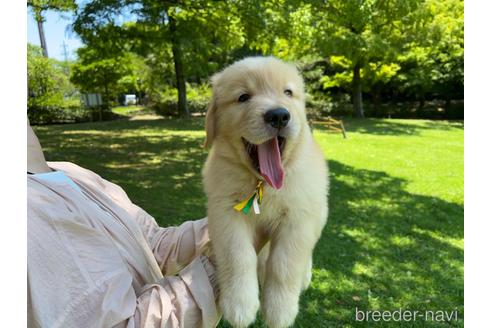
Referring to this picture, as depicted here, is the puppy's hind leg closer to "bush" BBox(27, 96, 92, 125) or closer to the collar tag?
the collar tag

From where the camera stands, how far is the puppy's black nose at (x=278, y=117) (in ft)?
5.57

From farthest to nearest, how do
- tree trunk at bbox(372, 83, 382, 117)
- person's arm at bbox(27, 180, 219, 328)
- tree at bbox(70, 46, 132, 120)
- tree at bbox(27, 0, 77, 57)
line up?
tree trunk at bbox(372, 83, 382, 117) → tree at bbox(70, 46, 132, 120) → tree at bbox(27, 0, 77, 57) → person's arm at bbox(27, 180, 219, 328)

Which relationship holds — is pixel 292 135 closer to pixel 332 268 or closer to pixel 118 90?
pixel 332 268

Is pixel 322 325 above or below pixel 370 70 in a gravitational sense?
below

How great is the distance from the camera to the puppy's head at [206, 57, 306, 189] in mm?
1733

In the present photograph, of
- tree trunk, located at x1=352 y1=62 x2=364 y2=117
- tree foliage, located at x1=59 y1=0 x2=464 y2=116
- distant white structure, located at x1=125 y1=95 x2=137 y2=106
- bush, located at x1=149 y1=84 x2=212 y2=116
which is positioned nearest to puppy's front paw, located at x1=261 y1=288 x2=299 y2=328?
tree foliage, located at x1=59 y1=0 x2=464 y2=116

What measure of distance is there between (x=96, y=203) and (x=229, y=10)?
21.5 ft


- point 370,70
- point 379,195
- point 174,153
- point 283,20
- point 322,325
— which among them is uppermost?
point 370,70

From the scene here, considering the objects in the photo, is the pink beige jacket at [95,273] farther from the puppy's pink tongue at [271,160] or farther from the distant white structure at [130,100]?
the distant white structure at [130,100]

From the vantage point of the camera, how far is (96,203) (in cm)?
181

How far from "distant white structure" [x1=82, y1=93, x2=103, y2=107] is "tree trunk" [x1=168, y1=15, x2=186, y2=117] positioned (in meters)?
4.96

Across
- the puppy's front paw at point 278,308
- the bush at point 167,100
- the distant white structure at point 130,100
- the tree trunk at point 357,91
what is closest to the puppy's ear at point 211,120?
the puppy's front paw at point 278,308

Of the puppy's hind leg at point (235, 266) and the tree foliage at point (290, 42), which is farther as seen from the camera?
the tree foliage at point (290, 42)
